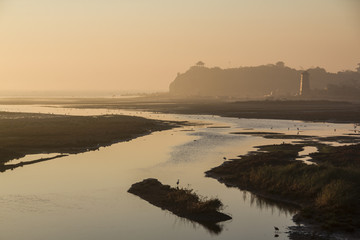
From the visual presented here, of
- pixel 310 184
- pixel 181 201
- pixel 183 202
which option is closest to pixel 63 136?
pixel 181 201

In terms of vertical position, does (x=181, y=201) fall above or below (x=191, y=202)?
below

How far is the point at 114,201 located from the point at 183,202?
18.6ft

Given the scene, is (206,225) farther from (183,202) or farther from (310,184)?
(310,184)

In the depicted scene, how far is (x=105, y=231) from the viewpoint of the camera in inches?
1199

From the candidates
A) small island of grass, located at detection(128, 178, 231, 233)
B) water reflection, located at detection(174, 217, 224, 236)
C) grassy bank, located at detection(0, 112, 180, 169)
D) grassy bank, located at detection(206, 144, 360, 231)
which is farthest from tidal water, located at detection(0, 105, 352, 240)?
grassy bank, located at detection(0, 112, 180, 169)

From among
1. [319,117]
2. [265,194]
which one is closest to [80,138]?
[265,194]

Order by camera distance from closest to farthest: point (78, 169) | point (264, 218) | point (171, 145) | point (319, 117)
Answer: point (264, 218) < point (78, 169) < point (171, 145) < point (319, 117)

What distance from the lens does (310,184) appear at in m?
39.5

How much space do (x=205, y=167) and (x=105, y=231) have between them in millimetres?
23512

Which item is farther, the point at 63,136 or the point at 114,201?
the point at 63,136

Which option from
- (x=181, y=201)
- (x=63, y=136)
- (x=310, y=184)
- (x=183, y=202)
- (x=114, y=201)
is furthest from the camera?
(x=63, y=136)

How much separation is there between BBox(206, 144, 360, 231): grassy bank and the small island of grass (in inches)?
242

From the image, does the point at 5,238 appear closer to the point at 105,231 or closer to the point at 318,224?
the point at 105,231

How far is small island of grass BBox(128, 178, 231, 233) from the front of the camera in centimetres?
3325
